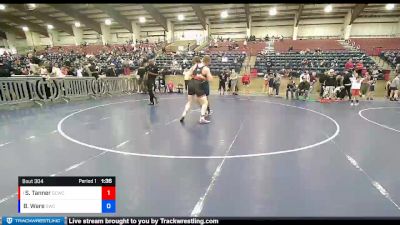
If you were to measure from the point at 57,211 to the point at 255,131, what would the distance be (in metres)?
5.10

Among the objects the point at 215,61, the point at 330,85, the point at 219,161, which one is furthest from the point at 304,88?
the point at 219,161

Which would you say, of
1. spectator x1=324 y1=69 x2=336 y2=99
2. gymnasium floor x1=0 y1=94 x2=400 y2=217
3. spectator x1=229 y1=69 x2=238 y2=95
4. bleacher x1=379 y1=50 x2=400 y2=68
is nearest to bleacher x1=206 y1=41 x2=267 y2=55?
spectator x1=229 y1=69 x2=238 y2=95

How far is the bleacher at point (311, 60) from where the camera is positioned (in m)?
18.6

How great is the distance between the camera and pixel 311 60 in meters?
19.8

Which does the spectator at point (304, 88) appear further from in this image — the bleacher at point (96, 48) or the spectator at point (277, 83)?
the bleacher at point (96, 48)

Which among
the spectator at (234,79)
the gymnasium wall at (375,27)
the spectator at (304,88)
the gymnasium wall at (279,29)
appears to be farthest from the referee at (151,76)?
the gymnasium wall at (375,27)

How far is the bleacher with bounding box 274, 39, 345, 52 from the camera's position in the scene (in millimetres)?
25286

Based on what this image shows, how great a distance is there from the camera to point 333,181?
11.1 ft

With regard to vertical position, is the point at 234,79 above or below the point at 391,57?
below

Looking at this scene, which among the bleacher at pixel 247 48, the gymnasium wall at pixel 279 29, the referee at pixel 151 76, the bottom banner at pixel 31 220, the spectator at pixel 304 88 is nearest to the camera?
the bottom banner at pixel 31 220

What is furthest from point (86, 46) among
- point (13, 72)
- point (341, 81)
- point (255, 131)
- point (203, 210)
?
point (203, 210)

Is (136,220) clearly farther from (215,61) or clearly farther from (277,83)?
(215,61)
